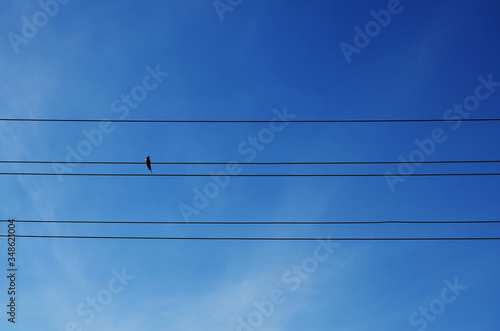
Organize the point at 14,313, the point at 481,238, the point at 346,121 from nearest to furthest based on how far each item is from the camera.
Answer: the point at 481,238 → the point at 346,121 → the point at 14,313

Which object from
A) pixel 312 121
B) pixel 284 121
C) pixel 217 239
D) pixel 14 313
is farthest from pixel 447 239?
pixel 14 313

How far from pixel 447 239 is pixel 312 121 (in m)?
7.13

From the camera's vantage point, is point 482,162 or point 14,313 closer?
point 482,162

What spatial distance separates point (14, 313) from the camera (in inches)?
667

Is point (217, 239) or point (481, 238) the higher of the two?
point (217, 239)

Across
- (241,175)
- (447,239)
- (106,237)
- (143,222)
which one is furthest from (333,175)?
(106,237)

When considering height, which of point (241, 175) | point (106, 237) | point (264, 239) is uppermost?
point (241, 175)

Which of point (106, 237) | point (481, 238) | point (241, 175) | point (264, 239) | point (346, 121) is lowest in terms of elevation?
point (481, 238)

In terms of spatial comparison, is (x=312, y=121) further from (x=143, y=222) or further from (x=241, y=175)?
(x=143, y=222)

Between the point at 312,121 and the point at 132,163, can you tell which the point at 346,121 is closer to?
the point at 312,121

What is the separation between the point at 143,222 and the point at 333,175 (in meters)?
7.96

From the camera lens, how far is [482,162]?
1340cm

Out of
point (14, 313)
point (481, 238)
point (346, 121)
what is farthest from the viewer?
point (14, 313)

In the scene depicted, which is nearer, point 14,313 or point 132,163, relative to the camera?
point 132,163
